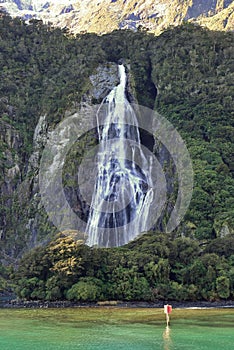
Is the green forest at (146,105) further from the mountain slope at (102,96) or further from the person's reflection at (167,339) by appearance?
A: the person's reflection at (167,339)

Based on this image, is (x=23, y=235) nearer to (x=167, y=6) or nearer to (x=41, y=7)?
(x=167, y=6)

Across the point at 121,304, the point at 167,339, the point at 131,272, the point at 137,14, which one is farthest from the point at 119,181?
the point at 137,14

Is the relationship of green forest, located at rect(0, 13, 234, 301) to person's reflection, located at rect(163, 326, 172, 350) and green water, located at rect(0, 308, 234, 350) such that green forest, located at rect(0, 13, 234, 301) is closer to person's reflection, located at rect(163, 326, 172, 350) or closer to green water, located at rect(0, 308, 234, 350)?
green water, located at rect(0, 308, 234, 350)

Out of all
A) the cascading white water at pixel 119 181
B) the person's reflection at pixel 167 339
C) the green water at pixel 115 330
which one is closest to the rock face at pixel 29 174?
the cascading white water at pixel 119 181

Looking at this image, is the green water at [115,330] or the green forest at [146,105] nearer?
the green water at [115,330]

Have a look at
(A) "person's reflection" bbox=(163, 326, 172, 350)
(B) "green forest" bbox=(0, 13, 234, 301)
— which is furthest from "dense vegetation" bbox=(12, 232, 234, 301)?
(A) "person's reflection" bbox=(163, 326, 172, 350)

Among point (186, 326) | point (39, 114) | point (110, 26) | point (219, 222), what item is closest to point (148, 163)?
point (219, 222)

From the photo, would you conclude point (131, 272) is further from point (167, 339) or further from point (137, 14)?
point (137, 14)
